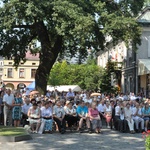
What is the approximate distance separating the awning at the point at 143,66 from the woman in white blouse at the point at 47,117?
1848cm

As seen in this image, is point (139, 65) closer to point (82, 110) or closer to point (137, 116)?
point (137, 116)

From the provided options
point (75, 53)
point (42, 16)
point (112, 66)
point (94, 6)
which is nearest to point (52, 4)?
point (42, 16)

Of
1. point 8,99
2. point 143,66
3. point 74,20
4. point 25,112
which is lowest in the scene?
point 25,112

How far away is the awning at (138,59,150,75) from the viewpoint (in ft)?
106

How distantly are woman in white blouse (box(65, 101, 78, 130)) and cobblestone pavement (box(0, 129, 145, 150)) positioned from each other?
3.31ft

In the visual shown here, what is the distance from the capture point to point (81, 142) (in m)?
12.6

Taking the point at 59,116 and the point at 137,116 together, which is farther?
the point at 137,116

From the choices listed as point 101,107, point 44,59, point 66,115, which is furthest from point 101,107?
point 44,59

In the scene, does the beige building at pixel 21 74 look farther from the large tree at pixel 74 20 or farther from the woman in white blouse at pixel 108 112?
the woman in white blouse at pixel 108 112

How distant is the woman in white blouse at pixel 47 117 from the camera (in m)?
14.9

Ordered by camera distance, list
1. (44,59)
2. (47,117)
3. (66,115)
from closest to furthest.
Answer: (47,117) < (66,115) < (44,59)

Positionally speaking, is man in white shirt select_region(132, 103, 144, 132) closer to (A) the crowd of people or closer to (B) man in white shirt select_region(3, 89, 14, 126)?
(A) the crowd of people

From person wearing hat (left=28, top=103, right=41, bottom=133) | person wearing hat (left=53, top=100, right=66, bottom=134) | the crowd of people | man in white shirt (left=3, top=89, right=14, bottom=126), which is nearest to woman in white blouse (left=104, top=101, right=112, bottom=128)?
the crowd of people

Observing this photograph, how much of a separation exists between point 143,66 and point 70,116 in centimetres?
1916
